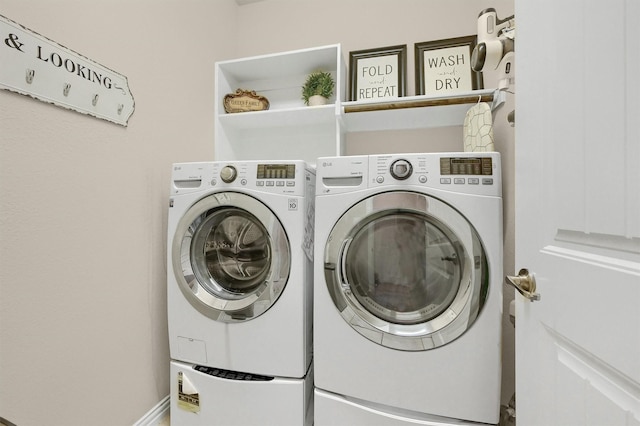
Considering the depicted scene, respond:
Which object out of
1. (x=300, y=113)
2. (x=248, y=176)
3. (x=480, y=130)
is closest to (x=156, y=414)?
(x=248, y=176)

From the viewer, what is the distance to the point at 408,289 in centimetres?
106

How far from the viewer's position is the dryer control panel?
0.97 metres

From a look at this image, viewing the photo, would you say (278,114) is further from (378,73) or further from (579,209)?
(579,209)

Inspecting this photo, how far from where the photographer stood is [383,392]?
104 cm

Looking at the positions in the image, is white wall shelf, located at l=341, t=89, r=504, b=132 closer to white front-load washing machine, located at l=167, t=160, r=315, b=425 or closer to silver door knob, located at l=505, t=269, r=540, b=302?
white front-load washing machine, located at l=167, t=160, r=315, b=425

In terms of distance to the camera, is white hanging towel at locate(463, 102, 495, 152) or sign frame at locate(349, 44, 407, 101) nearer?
white hanging towel at locate(463, 102, 495, 152)

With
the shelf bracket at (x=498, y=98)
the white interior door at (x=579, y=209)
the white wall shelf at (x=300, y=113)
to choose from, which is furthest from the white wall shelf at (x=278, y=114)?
→ the white interior door at (x=579, y=209)

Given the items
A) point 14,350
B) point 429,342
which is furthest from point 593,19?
point 14,350

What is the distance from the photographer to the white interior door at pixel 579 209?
0.41 meters

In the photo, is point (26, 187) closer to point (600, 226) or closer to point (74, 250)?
point (74, 250)

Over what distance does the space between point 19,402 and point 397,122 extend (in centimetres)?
197

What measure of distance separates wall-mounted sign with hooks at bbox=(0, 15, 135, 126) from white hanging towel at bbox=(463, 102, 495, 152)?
4.99 ft

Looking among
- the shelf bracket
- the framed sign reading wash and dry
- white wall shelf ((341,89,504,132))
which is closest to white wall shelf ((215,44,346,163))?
white wall shelf ((341,89,504,132))

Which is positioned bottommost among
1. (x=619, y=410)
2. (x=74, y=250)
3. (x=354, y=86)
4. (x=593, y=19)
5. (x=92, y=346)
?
(x=92, y=346)
